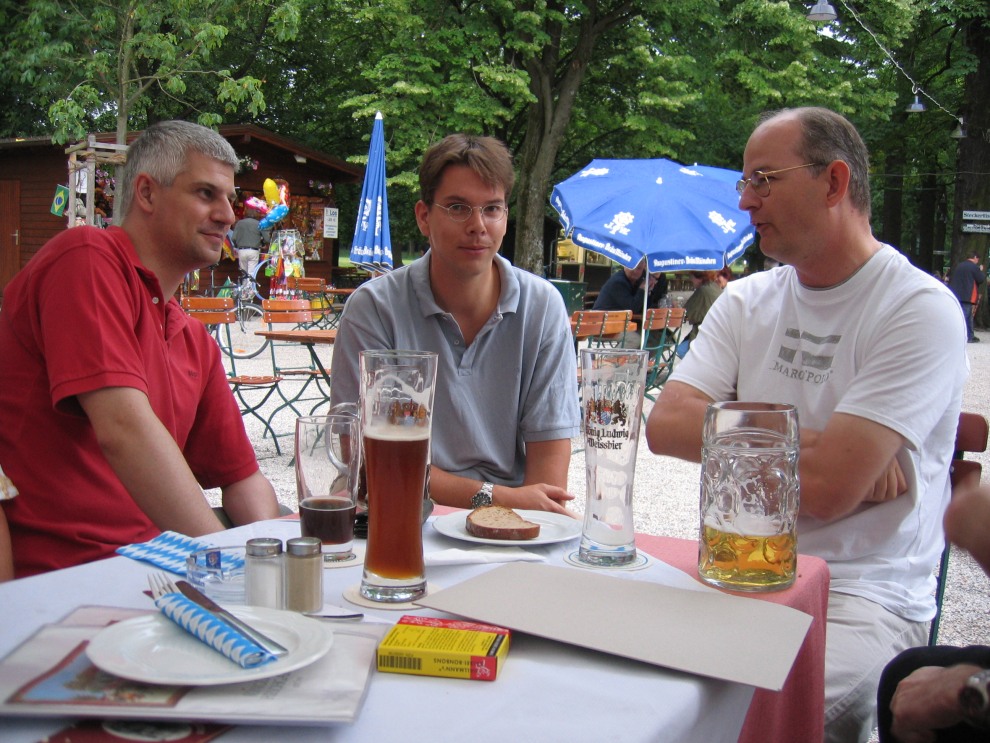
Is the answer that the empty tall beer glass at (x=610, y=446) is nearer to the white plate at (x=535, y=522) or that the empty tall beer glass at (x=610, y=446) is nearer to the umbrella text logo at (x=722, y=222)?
the white plate at (x=535, y=522)

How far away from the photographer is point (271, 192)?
62.7 feet

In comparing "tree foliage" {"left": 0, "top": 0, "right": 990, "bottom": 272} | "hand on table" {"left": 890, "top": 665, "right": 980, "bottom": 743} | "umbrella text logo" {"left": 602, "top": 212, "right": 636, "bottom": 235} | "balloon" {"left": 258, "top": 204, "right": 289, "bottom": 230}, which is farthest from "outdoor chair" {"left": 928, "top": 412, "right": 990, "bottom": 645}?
"balloon" {"left": 258, "top": 204, "right": 289, "bottom": 230}

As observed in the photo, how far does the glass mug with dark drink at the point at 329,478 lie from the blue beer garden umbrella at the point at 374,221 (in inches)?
371

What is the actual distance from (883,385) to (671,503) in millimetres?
3862

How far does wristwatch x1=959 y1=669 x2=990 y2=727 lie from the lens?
1373 millimetres

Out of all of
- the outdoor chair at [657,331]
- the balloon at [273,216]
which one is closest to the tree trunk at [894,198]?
the balloon at [273,216]

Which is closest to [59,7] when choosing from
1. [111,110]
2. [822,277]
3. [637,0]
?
[111,110]

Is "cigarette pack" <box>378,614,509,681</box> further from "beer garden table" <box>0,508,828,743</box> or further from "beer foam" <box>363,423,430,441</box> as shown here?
"beer foam" <box>363,423,430,441</box>

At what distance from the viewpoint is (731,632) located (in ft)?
4.03

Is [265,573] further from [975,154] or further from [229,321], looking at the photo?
[975,154]

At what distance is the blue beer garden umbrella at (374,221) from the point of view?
10922mm

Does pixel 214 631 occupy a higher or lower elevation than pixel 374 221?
lower

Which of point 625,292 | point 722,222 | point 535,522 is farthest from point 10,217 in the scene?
point 535,522

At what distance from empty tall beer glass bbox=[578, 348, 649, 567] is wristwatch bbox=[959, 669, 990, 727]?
1.80ft
